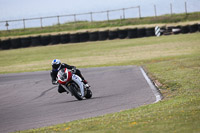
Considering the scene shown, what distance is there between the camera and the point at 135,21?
52.2 metres

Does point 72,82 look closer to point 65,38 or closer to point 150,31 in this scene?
point 150,31

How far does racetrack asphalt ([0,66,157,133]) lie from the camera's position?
33.8 feet

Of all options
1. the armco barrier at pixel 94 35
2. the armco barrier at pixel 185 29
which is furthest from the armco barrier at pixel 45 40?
the armco barrier at pixel 185 29

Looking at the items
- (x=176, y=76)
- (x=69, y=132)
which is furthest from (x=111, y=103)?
(x=176, y=76)

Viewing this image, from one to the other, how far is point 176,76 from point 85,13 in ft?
133

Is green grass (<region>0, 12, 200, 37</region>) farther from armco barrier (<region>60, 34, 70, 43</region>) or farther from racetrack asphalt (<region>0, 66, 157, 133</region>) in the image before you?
racetrack asphalt (<region>0, 66, 157, 133</region>)

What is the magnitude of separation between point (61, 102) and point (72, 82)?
2.11 feet

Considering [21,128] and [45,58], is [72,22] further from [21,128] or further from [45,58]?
[21,128]

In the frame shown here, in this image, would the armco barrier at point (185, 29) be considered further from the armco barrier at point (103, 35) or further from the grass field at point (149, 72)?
the armco barrier at point (103, 35)

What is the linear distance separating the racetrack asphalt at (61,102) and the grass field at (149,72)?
752mm

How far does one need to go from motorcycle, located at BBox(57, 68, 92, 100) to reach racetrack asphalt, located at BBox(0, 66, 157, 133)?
287 mm

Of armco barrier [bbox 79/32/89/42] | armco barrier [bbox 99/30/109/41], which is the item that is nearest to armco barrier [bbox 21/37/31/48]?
armco barrier [bbox 79/32/89/42]

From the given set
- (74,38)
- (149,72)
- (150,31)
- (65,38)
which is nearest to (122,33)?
(150,31)

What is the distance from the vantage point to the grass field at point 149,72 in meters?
7.87
